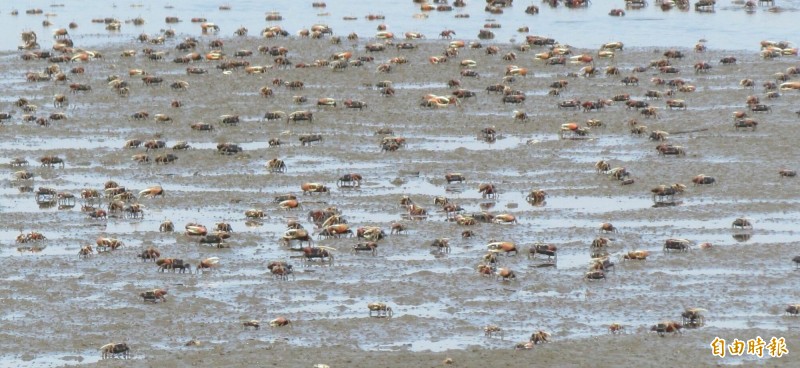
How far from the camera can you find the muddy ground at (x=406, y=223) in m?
21.6

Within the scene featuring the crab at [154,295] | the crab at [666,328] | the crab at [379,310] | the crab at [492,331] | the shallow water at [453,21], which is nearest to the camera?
the crab at [666,328]

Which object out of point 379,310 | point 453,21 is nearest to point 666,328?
point 379,310

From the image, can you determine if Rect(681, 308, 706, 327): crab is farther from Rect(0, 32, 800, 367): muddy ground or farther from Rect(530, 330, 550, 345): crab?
Rect(530, 330, 550, 345): crab

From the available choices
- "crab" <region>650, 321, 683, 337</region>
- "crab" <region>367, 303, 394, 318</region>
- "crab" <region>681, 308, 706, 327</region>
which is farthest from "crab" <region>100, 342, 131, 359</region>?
"crab" <region>681, 308, 706, 327</region>

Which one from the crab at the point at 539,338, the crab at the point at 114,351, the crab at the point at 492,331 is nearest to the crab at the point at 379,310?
the crab at the point at 492,331

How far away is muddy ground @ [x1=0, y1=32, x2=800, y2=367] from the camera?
21.6 metres

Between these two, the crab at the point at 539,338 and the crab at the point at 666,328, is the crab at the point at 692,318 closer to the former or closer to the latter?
the crab at the point at 666,328

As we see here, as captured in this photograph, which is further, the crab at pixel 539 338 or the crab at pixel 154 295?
the crab at pixel 154 295

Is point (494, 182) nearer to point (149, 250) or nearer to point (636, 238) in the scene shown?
point (636, 238)

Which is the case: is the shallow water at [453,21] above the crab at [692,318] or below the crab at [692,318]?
above

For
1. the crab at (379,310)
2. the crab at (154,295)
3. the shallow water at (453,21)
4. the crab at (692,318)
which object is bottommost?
the crab at (692,318)

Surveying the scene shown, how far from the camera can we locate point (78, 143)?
34.3 m

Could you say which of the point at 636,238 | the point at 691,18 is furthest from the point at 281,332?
the point at 691,18

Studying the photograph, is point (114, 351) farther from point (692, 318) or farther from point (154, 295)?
point (692, 318)
